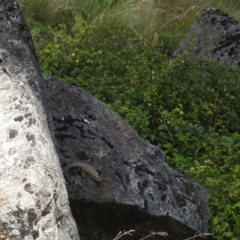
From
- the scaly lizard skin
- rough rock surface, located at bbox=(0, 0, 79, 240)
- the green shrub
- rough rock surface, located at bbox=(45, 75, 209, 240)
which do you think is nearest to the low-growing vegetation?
the green shrub

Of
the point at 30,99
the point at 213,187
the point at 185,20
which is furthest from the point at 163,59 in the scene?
the point at 30,99

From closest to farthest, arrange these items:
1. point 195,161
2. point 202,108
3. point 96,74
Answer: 1. point 195,161
2. point 202,108
3. point 96,74

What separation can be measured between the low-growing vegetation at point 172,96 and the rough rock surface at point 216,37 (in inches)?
17.1

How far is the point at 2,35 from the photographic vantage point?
11.3 ft

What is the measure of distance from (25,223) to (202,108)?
3581mm

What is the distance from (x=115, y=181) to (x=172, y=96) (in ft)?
6.83

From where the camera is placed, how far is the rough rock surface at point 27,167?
105 inches

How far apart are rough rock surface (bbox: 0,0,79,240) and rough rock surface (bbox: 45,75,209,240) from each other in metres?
0.97

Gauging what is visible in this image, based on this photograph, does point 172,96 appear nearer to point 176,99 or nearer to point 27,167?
point 176,99

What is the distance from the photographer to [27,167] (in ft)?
9.17

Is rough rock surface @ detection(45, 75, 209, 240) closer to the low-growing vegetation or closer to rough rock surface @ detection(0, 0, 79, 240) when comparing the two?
the low-growing vegetation

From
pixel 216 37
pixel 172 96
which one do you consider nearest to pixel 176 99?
pixel 172 96

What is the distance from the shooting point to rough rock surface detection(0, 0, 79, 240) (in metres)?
2.68

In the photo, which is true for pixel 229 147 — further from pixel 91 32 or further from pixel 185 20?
pixel 185 20
